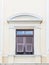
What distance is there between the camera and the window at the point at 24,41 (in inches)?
734

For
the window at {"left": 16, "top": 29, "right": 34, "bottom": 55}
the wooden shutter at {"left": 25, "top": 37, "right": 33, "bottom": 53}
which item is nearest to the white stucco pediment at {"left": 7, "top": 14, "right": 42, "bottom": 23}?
the window at {"left": 16, "top": 29, "right": 34, "bottom": 55}

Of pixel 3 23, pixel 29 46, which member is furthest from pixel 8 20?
pixel 29 46

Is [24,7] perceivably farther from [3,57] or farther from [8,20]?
[3,57]

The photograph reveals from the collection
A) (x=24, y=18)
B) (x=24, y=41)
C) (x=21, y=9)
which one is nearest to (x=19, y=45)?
(x=24, y=41)

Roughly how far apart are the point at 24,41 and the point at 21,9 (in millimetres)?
1678

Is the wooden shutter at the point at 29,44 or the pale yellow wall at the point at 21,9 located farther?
the wooden shutter at the point at 29,44

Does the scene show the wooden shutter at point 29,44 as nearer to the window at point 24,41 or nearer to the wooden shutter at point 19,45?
the window at point 24,41

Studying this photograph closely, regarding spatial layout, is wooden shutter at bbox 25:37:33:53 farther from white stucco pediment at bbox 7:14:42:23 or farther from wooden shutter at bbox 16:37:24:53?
white stucco pediment at bbox 7:14:42:23

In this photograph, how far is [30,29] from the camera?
61.1 ft

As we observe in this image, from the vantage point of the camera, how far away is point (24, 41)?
61.3 ft

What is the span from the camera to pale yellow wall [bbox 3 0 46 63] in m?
18.5

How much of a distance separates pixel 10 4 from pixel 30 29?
167 centimetres

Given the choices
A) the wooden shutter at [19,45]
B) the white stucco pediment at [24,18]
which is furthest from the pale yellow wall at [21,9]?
the wooden shutter at [19,45]

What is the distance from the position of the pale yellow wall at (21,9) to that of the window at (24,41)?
1.80 ft
